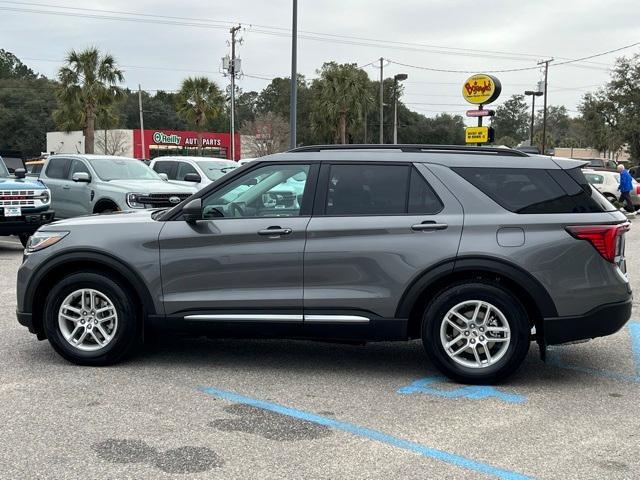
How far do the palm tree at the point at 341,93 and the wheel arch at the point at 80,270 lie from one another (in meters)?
44.9

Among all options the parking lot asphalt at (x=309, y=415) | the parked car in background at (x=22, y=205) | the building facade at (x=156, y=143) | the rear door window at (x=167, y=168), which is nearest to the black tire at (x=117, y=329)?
the parking lot asphalt at (x=309, y=415)

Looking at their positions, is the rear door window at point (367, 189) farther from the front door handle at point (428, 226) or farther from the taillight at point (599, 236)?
the taillight at point (599, 236)

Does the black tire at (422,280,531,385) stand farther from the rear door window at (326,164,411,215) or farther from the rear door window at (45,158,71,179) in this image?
the rear door window at (45,158,71,179)

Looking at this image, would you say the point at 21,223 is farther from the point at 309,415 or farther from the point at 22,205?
the point at 309,415

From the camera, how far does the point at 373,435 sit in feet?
14.1

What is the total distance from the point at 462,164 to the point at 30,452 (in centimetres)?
347

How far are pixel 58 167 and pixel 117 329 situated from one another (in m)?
10.7

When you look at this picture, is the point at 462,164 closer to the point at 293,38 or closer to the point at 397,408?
the point at 397,408

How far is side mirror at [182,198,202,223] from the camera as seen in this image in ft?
18.0

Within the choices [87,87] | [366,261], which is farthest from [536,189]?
[87,87]

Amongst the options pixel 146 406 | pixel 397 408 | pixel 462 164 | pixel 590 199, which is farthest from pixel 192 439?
pixel 590 199

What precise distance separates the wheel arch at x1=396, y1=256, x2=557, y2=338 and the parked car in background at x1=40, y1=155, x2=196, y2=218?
29.4 feet

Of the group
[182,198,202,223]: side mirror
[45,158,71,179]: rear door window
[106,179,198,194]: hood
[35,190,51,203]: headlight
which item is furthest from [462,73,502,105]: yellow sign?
[182,198,202,223]: side mirror

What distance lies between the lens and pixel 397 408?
4832mm
